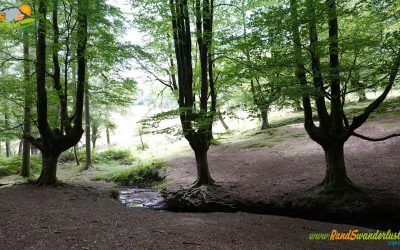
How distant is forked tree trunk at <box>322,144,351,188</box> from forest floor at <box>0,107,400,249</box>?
0.65 m

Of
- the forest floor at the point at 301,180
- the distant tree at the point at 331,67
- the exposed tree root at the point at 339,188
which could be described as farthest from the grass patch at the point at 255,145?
the exposed tree root at the point at 339,188

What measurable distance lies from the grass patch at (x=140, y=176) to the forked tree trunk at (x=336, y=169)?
777 cm

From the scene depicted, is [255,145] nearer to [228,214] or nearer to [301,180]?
[301,180]

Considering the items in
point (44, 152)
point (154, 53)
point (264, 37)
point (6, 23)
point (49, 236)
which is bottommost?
point (49, 236)

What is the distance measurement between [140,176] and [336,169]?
32.7 ft

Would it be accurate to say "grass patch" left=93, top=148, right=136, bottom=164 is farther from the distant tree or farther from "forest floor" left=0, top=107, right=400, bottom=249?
the distant tree

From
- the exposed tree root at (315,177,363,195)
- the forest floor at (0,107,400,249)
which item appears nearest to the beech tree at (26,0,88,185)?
the forest floor at (0,107,400,249)

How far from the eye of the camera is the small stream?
1016cm

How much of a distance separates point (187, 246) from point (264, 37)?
5697 mm

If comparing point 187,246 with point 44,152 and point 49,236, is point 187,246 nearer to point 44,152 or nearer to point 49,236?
point 49,236

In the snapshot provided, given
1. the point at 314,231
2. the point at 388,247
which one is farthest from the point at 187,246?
the point at 388,247

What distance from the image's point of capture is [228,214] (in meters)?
8.24

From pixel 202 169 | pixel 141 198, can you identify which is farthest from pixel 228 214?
pixel 141 198

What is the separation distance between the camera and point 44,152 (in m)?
11.3
